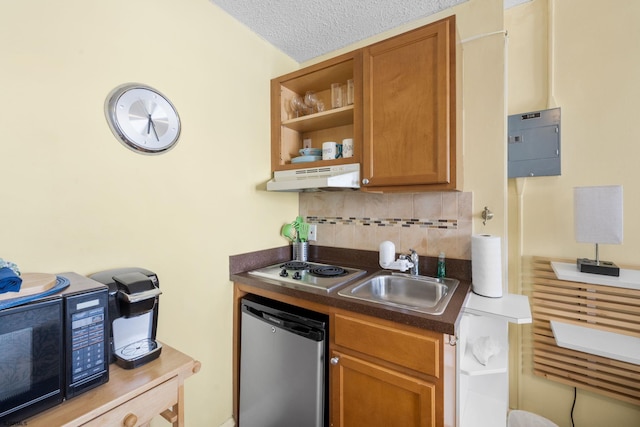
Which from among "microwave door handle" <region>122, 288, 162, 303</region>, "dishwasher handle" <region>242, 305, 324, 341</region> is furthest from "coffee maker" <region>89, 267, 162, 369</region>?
"dishwasher handle" <region>242, 305, 324, 341</region>

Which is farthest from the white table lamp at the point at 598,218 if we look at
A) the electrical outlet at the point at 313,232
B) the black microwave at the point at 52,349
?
the black microwave at the point at 52,349

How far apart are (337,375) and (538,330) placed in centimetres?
114

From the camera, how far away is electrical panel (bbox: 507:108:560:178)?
1.37 metres

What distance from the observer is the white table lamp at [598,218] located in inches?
45.5

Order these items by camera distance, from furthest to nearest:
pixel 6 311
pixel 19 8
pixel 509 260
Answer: pixel 509 260
pixel 19 8
pixel 6 311

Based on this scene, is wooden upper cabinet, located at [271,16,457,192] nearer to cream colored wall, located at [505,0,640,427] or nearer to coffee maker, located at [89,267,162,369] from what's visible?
cream colored wall, located at [505,0,640,427]

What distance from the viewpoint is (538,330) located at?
143 centimetres

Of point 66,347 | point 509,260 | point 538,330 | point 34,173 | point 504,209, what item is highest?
point 34,173

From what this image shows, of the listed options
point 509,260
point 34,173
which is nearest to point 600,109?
point 509,260

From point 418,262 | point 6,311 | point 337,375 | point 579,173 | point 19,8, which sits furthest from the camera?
point 418,262

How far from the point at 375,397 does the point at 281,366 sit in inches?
19.2

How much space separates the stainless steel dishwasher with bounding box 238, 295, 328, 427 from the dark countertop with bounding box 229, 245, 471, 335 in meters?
0.12

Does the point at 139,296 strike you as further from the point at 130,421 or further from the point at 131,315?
the point at 130,421

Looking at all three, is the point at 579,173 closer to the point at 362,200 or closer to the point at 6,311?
the point at 362,200
